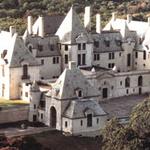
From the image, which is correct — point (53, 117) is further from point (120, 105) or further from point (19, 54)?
point (120, 105)

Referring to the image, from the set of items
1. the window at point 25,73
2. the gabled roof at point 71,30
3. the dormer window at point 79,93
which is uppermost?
the gabled roof at point 71,30

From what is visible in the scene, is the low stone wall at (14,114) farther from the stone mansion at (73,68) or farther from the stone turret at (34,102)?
the stone mansion at (73,68)

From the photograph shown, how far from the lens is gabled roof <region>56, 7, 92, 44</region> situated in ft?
313

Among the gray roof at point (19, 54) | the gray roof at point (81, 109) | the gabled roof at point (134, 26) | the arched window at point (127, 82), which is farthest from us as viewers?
the gabled roof at point (134, 26)

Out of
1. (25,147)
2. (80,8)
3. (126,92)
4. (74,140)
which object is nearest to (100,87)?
(126,92)

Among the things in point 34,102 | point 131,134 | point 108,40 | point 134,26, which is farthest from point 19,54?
point 131,134

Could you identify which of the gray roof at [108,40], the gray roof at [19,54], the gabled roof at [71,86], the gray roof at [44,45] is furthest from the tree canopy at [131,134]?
the gray roof at [108,40]

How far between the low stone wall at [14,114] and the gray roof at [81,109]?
443 centimetres

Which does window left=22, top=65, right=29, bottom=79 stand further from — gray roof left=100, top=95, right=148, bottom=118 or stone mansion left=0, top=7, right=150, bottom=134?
gray roof left=100, top=95, right=148, bottom=118

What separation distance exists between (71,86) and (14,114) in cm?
582

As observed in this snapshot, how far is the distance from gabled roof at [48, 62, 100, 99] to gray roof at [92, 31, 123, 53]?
39.6 ft

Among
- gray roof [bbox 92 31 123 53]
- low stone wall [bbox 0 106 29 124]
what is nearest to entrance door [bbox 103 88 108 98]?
gray roof [bbox 92 31 123 53]

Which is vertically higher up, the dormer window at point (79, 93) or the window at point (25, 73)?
the window at point (25, 73)

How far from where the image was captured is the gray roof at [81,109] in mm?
83562
